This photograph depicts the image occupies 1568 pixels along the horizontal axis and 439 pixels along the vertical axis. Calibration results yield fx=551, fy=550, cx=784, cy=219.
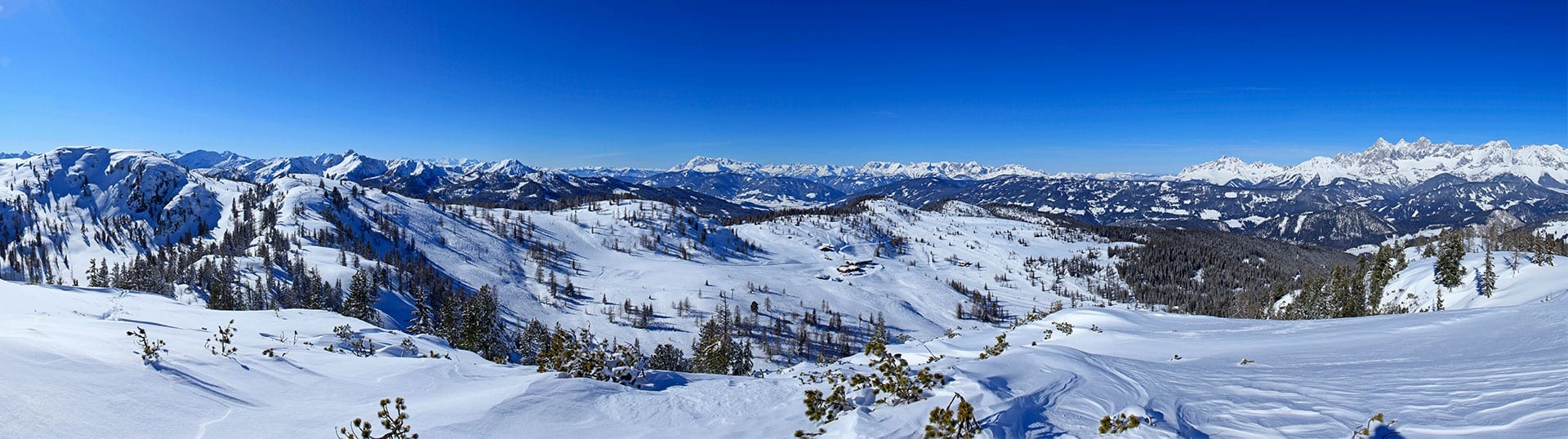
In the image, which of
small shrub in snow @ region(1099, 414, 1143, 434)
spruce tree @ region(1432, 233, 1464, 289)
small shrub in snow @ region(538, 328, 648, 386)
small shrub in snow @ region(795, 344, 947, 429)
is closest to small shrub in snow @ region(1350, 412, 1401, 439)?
small shrub in snow @ region(1099, 414, 1143, 434)

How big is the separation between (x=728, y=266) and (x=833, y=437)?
173754 millimetres

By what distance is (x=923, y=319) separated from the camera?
142 metres

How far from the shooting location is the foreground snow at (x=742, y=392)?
5750 mm

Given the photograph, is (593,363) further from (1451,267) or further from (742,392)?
(1451,267)

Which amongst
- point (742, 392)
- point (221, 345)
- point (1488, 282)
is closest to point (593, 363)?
point (742, 392)

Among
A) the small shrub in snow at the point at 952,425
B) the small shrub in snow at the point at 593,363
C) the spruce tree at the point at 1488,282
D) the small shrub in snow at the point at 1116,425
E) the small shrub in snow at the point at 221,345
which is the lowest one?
the spruce tree at the point at 1488,282

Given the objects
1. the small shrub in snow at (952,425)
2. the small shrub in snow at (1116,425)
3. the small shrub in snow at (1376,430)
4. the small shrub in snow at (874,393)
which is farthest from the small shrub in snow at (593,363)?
the small shrub in snow at (1376,430)

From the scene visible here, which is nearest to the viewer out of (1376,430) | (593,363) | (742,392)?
(1376,430)

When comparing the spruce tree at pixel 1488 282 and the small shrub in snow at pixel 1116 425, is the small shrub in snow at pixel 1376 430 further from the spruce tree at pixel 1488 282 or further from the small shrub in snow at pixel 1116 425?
the spruce tree at pixel 1488 282

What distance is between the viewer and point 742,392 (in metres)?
8.12

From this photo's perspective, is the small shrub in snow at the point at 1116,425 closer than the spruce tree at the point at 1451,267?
Yes

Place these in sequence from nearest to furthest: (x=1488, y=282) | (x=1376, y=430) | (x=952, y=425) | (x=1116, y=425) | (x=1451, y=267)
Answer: (x=952, y=425) < (x=1376, y=430) < (x=1116, y=425) < (x=1488, y=282) < (x=1451, y=267)

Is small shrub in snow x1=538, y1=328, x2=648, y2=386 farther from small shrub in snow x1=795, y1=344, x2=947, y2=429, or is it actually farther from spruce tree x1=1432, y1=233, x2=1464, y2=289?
spruce tree x1=1432, y1=233, x2=1464, y2=289

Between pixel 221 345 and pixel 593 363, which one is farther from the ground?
pixel 593 363
